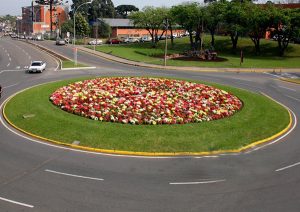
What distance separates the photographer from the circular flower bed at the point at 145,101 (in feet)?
86.2

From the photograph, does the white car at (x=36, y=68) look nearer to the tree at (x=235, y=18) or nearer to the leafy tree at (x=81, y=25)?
the tree at (x=235, y=18)

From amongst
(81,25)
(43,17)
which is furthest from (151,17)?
(43,17)

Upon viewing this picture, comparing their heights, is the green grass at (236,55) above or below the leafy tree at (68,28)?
below

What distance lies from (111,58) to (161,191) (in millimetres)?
53505

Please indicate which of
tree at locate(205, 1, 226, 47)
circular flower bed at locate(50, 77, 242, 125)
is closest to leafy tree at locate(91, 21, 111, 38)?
tree at locate(205, 1, 226, 47)

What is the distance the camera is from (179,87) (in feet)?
119

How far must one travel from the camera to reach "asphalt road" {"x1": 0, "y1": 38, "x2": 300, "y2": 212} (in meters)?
14.8

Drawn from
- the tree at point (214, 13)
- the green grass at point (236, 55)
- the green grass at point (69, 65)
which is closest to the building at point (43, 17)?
the green grass at point (236, 55)

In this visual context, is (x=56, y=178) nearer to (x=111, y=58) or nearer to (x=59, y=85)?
(x=59, y=85)

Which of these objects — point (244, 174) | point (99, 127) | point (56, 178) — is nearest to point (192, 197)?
point (244, 174)

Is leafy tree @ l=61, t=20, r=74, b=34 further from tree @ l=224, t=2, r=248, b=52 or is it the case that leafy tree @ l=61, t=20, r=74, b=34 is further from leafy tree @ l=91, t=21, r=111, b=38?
tree @ l=224, t=2, r=248, b=52

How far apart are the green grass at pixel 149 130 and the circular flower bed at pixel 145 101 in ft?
2.96

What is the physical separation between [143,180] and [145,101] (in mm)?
13030

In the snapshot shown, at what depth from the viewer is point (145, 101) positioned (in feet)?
97.0
